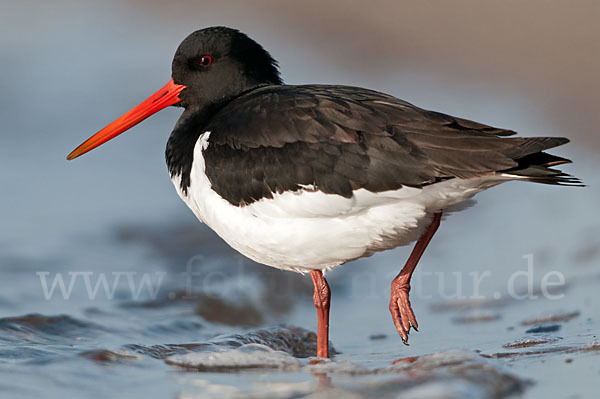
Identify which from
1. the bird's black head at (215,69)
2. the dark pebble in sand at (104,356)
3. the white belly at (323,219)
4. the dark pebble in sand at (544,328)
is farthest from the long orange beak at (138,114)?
the dark pebble in sand at (544,328)

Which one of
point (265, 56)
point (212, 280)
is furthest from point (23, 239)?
point (265, 56)

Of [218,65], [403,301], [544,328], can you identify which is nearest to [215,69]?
[218,65]

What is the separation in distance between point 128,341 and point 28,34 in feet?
29.0

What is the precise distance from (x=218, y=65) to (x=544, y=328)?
262 cm

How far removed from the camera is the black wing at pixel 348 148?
4.48 meters

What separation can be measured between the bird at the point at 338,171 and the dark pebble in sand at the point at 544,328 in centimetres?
106

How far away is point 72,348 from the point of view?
17.0 ft

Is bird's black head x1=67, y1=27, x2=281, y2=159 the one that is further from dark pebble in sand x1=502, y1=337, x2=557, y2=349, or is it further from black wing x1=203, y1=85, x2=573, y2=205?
dark pebble in sand x1=502, y1=337, x2=557, y2=349

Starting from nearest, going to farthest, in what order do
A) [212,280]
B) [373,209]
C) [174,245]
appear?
[373,209]
[212,280]
[174,245]

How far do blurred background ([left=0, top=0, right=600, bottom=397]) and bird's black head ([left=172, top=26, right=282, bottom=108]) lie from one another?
167 centimetres

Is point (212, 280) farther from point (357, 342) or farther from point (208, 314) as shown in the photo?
point (357, 342)

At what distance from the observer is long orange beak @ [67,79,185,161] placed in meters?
5.80

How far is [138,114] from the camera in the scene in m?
5.94

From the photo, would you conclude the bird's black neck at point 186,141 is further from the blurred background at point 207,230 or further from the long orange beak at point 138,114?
the blurred background at point 207,230
